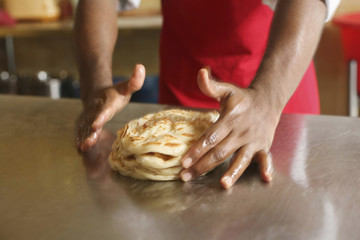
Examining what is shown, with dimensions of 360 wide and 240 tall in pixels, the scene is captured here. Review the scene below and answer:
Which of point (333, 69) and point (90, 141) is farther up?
point (90, 141)

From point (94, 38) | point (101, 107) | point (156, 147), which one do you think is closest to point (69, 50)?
point (94, 38)

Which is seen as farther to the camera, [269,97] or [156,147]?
[269,97]

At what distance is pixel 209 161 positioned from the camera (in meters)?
0.95

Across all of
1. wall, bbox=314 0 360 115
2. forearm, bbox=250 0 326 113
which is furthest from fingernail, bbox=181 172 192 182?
wall, bbox=314 0 360 115

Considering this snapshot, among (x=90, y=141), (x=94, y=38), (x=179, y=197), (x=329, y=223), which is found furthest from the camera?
(x=94, y=38)

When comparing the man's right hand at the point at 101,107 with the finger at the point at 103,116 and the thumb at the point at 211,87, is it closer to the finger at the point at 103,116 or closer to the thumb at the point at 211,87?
the finger at the point at 103,116

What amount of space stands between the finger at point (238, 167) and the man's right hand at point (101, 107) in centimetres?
33

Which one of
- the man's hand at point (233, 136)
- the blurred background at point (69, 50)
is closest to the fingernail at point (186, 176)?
the man's hand at point (233, 136)

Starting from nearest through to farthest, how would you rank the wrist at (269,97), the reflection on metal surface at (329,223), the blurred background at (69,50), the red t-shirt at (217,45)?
the reflection on metal surface at (329,223)
the wrist at (269,97)
the red t-shirt at (217,45)
the blurred background at (69,50)

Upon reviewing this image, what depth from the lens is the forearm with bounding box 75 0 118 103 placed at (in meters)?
1.45

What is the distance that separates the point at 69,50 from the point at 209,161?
3.48m

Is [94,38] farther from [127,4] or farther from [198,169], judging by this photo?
[198,169]

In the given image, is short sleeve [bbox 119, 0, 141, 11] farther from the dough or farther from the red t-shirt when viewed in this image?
the dough

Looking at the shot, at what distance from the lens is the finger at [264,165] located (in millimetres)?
960
